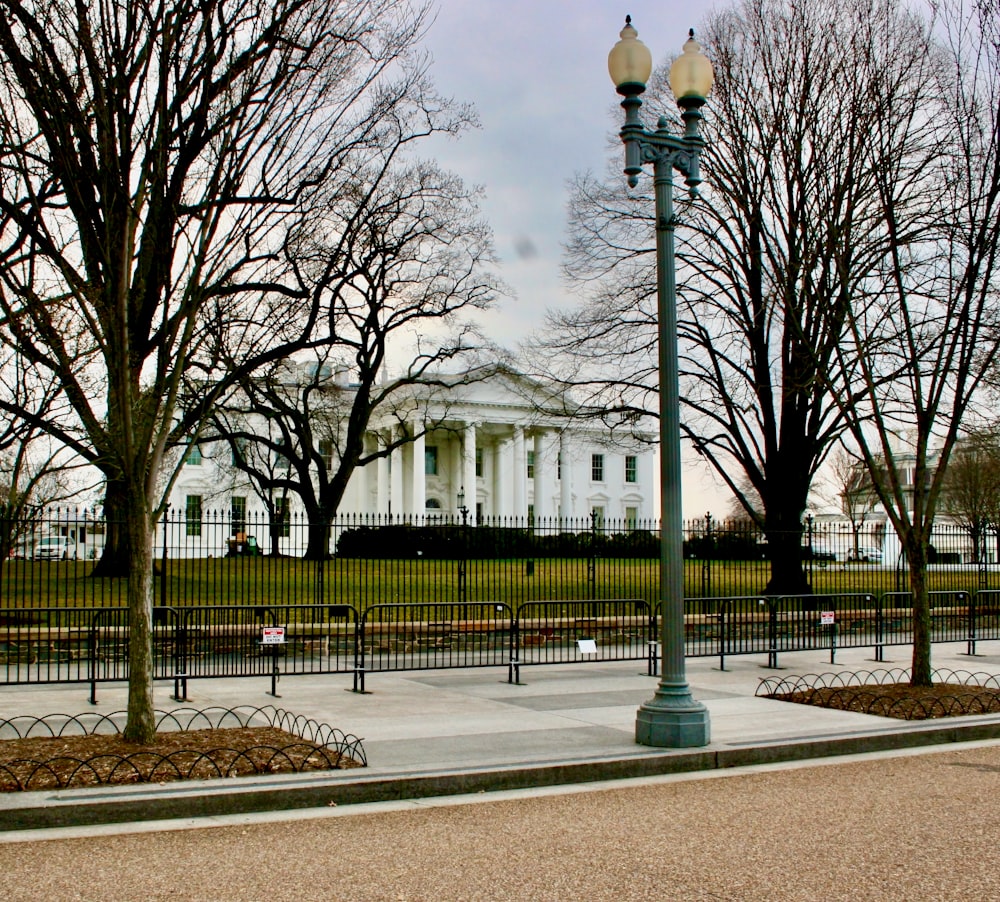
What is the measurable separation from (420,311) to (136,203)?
31.3m

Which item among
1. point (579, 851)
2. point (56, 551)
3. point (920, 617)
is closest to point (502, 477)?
point (56, 551)

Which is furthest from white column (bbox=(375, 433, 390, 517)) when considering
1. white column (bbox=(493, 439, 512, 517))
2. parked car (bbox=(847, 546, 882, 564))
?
parked car (bbox=(847, 546, 882, 564))

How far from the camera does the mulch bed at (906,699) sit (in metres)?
12.0

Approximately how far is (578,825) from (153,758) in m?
3.40

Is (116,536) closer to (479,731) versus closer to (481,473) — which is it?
(479,731)

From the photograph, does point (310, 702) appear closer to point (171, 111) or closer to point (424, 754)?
point (424, 754)

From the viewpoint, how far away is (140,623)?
922cm

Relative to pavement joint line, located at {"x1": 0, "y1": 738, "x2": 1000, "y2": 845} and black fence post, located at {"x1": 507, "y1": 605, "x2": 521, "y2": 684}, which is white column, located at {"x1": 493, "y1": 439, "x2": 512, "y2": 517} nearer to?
black fence post, located at {"x1": 507, "y1": 605, "x2": 521, "y2": 684}

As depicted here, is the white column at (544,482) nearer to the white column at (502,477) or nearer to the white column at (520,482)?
the white column at (520,482)

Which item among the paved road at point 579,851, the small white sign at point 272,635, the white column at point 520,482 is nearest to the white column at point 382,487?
the white column at point 520,482

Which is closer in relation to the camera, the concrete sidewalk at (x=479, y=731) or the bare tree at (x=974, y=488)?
the concrete sidewalk at (x=479, y=731)

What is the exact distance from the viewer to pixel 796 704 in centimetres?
1290

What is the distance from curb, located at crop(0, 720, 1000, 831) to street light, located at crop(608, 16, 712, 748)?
0.41 m

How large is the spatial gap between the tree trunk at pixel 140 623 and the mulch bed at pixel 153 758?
0.18 meters
